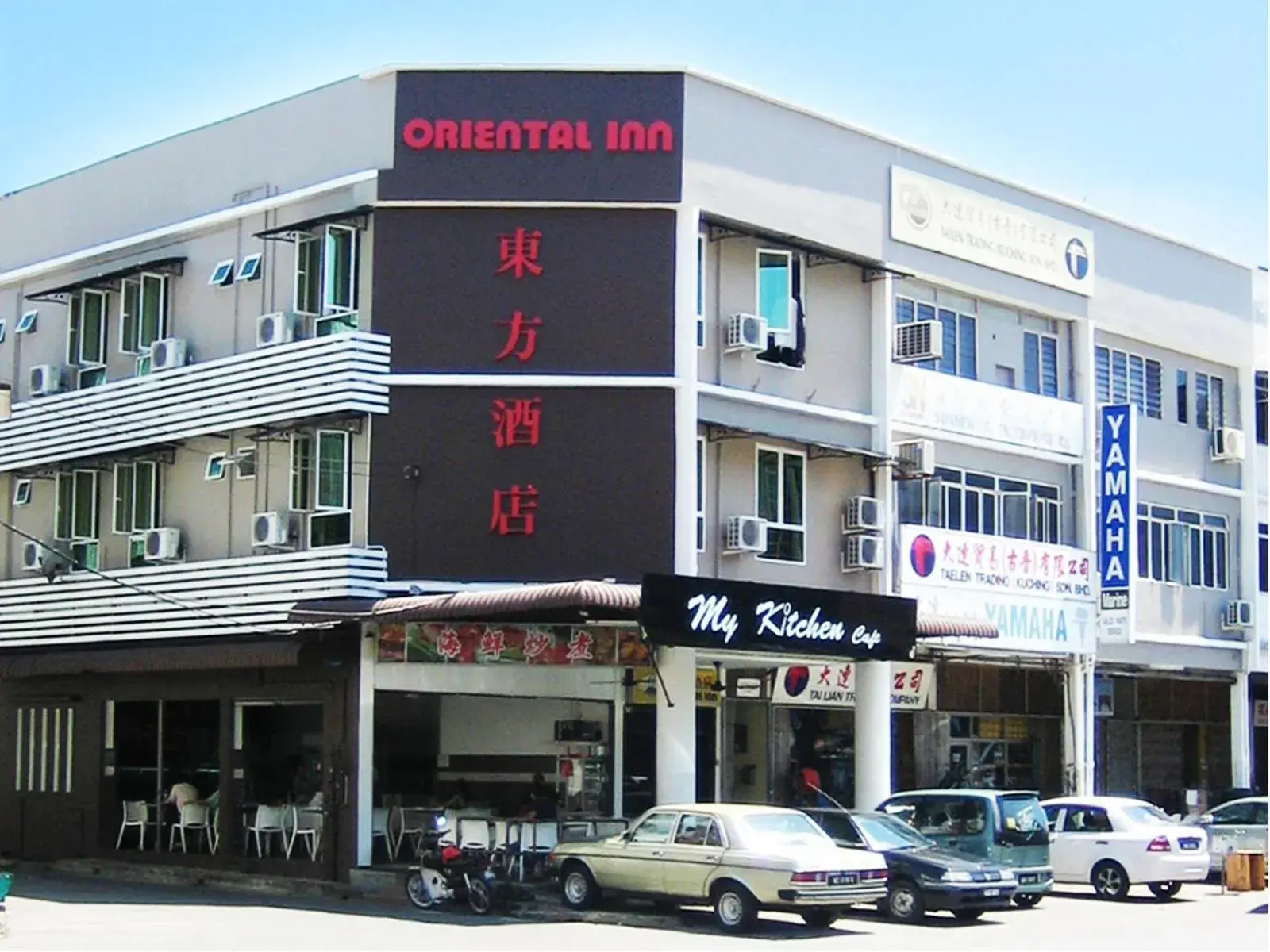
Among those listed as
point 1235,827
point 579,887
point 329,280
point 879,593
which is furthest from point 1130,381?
point 579,887

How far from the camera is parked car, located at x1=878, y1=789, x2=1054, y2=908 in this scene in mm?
23969

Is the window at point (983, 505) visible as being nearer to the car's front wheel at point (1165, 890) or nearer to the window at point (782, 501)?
the window at point (782, 501)

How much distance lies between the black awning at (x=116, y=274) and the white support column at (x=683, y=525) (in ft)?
26.9

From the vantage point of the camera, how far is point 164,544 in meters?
28.9

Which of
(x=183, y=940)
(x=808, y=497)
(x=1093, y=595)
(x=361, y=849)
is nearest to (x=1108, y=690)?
(x=1093, y=595)

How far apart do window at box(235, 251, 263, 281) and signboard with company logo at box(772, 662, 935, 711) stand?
1009 cm

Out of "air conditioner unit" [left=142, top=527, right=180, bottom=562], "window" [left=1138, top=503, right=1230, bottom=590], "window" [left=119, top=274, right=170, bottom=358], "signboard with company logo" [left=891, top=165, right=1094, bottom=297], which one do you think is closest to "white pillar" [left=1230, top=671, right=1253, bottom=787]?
"window" [left=1138, top=503, right=1230, bottom=590]

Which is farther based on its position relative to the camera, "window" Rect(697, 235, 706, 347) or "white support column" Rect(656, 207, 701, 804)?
"window" Rect(697, 235, 706, 347)

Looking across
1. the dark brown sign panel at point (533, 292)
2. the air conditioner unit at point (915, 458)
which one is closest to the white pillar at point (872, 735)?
the air conditioner unit at point (915, 458)

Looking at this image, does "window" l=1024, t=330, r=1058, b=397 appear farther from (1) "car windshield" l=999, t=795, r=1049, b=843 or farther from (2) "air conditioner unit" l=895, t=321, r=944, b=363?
(1) "car windshield" l=999, t=795, r=1049, b=843

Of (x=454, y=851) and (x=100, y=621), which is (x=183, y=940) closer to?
(x=454, y=851)

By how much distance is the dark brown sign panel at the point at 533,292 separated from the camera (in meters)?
26.4

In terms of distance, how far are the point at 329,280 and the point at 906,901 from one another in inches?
460

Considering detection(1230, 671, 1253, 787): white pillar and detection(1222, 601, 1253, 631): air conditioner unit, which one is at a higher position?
detection(1222, 601, 1253, 631): air conditioner unit
